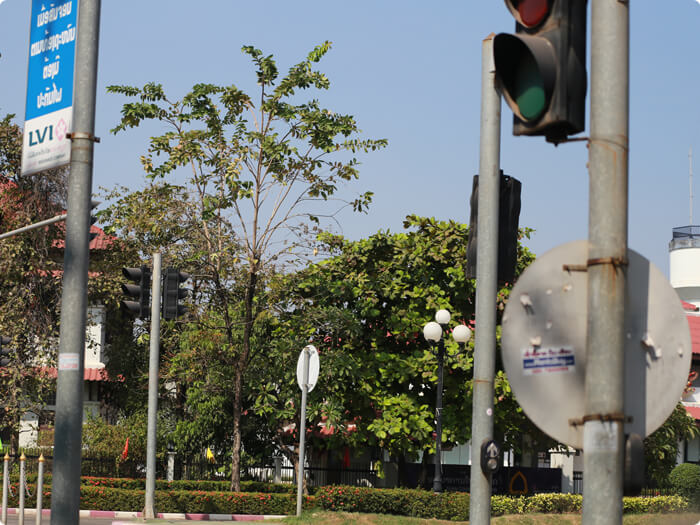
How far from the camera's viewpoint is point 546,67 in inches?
144

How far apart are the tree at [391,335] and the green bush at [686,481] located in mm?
5367

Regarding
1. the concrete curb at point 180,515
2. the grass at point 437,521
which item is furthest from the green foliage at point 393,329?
the grass at point 437,521

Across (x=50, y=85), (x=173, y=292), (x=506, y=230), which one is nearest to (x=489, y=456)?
(x=506, y=230)

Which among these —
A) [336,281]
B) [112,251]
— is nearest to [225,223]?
[336,281]

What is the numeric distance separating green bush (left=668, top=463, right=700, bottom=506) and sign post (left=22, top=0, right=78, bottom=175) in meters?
28.7

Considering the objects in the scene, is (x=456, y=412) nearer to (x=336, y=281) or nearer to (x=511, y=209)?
(x=336, y=281)

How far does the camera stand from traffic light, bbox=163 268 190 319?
19.3m

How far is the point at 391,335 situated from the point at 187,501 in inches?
381

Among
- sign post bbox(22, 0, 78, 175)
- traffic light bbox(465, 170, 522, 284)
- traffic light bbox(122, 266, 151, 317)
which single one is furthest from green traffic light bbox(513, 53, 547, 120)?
traffic light bbox(122, 266, 151, 317)

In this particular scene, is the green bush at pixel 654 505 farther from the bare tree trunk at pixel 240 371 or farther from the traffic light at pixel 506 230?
the traffic light at pixel 506 230

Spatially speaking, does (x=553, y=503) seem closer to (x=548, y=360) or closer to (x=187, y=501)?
(x=187, y=501)

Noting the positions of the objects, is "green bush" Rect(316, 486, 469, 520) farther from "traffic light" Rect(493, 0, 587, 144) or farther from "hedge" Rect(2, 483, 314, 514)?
"traffic light" Rect(493, 0, 587, 144)

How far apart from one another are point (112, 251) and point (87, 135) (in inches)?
1200

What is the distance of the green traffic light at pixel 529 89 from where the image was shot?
147 inches
